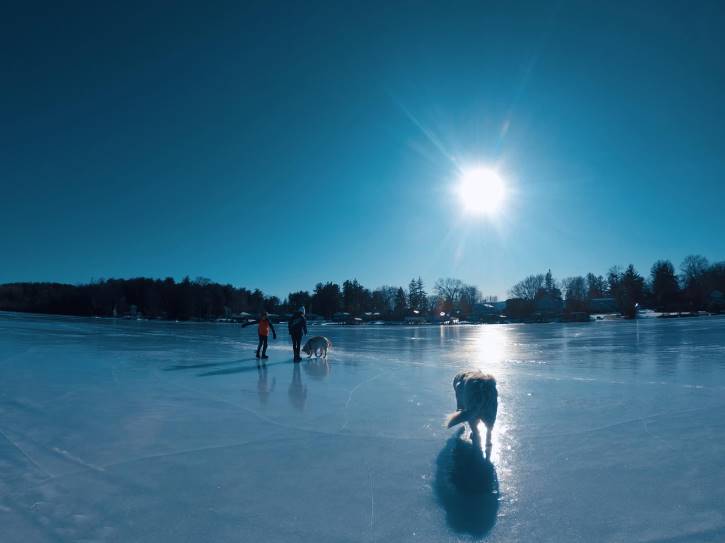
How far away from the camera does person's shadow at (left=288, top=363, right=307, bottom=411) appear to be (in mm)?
6057

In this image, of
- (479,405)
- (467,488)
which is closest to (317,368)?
(479,405)

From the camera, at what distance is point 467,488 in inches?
125

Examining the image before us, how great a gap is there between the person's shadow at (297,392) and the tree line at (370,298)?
209 feet

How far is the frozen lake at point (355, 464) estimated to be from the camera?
8.57 feet

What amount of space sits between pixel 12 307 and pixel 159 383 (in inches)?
5584

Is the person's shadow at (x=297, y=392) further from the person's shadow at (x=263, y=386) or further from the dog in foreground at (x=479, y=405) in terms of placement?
the dog in foreground at (x=479, y=405)

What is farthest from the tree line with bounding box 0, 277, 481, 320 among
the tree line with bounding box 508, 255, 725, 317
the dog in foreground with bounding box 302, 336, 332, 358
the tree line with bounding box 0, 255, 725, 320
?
the dog in foreground with bounding box 302, 336, 332, 358

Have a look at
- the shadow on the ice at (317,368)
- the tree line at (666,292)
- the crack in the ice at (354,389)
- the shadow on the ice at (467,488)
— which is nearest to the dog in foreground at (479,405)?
the shadow on the ice at (467,488)

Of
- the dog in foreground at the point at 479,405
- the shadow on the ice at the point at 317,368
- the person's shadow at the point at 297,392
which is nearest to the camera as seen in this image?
the dog in foreground at the point at 479,405

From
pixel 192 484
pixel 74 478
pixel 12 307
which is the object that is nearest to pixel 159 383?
pixel 74 478

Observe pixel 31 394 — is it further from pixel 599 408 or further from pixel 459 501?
pixel 599 408

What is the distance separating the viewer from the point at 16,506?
9.36 ft

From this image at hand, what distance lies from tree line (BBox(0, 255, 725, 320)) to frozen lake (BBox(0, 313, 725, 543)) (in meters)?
64.2

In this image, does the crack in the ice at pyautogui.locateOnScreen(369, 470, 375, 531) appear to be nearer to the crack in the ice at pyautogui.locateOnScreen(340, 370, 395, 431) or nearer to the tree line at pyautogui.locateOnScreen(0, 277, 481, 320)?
the crack in the ice at pyautogui.locateOnScreen(340, 370, 395, 431)
